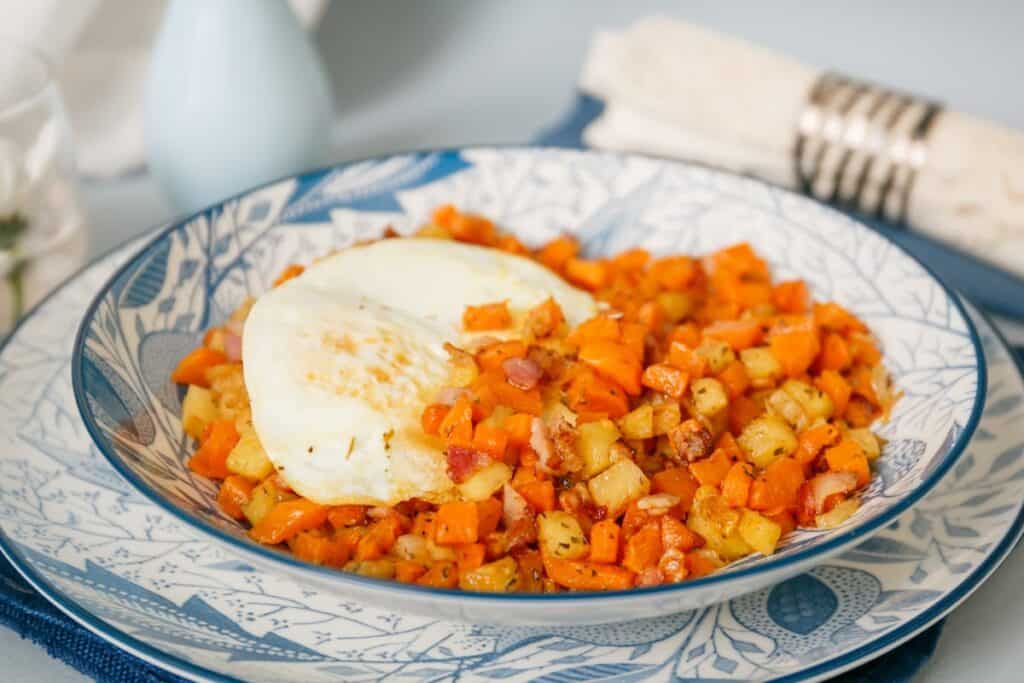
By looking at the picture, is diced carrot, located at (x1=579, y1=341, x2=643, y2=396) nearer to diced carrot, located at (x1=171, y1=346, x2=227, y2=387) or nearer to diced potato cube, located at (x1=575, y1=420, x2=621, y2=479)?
diced potato cube, located at (x1=575, y1=420, x2=621, y2=479)

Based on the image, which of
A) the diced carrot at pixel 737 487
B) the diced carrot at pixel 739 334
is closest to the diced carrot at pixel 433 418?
the diced carrot at pixel 737 487

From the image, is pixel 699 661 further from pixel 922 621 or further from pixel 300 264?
pixel 300 264

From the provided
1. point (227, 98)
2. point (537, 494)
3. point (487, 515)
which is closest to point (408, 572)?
point (487, 515)

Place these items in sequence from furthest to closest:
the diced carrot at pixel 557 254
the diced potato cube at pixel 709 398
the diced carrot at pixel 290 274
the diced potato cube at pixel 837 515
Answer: the diced carrot at pixel 557 254
the diced carrot at pixel 290 274
the diced potato cube at pixel 709 398
the diced potato cube at pixel 837 515

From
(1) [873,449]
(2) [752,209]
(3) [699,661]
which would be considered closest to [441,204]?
(2) [752,209]

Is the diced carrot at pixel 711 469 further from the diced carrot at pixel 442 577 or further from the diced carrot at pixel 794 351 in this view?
the diced carrot at pixel 442 577

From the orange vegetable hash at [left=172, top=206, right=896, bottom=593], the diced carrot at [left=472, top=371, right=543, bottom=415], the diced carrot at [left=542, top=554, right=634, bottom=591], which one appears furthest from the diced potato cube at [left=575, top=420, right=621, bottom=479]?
the diced carrot at [left=542, top=554, right=634, bottom=591]
